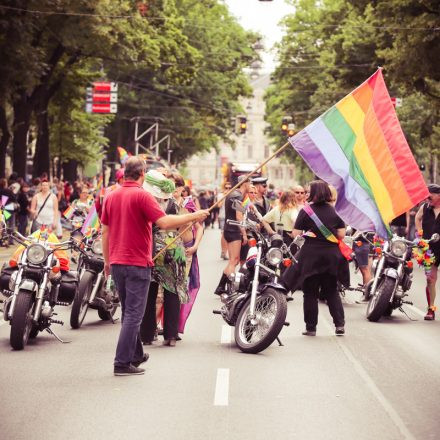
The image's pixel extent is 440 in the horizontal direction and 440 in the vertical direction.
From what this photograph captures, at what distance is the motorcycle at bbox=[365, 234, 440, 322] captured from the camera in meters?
14.0

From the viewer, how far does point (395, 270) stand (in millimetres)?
14117

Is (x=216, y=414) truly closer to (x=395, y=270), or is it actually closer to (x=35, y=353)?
(x=35, y=353)

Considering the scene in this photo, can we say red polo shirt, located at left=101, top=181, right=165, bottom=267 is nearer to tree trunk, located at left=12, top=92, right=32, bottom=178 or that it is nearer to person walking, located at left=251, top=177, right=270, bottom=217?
person walking, located at left=251, top=177, right=270, bottom=217

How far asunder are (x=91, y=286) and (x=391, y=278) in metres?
3.69

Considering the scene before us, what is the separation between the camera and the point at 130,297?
30.6ft

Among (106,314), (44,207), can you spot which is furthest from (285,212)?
(44,207)

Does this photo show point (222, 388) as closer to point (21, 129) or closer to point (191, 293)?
point (191, 293)

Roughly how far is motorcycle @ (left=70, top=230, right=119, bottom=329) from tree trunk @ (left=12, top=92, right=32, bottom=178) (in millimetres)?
23845

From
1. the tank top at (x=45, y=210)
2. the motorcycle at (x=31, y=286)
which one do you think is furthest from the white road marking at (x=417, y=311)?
the tank top at (x=45, y=210)

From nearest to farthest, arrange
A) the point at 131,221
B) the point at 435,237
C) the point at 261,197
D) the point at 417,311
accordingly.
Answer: the point at 131,221 → the point at 435,237 → the point at 417,311 → the point at 261,197

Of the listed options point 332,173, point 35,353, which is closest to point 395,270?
point 332,173

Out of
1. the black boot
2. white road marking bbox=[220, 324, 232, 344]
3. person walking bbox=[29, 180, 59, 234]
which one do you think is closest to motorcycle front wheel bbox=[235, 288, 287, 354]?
white road marking bbox=[220, 324, 232, 344]

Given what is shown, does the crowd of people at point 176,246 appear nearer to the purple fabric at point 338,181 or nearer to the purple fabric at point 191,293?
the purple fabric at point 191,293

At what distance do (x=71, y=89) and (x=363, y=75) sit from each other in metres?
10.6
